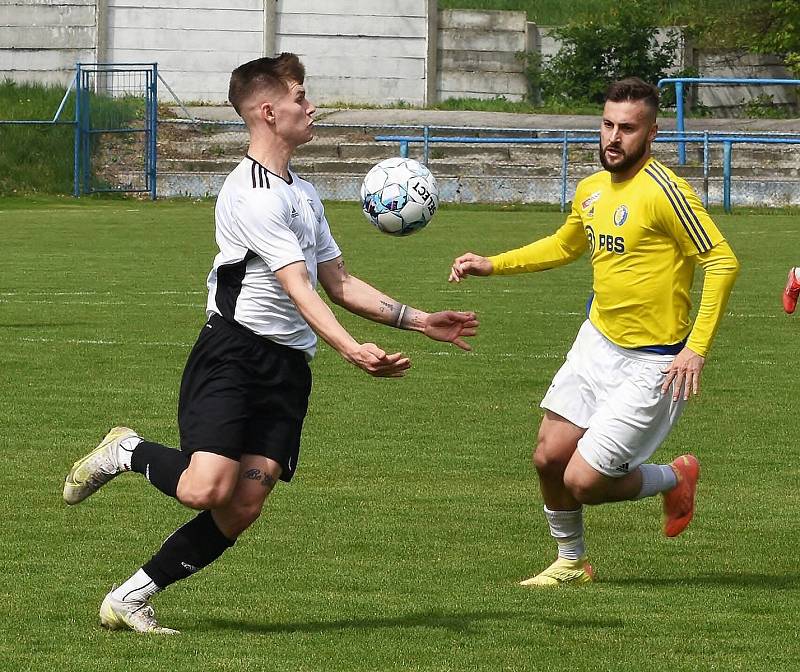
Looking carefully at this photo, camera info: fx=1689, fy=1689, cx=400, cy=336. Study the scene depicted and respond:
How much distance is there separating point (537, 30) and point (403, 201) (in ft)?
112

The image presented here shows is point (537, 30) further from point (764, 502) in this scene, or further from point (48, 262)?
point (764, 502)

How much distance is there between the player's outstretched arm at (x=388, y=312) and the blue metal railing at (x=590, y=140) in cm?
2431

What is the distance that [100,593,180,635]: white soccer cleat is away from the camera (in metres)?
5.48

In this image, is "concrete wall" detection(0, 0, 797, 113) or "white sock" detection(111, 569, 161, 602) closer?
"white sock" detection(111, 569, 161, 602)

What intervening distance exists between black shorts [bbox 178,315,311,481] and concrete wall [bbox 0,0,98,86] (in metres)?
35.3

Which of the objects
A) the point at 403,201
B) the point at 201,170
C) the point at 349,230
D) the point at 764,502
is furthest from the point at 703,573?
the point at 201,170

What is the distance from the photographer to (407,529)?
728cm

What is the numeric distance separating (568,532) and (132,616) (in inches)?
72.5

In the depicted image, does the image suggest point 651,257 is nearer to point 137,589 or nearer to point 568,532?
point 568,532

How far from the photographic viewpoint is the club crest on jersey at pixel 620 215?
20.5ft

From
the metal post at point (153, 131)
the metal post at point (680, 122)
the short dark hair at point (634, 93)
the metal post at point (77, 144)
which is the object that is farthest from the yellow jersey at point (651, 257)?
the metal post at point (153, 131)

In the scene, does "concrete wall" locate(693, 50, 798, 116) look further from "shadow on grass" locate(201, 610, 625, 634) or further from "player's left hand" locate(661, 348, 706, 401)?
"shadow on grass" locate(201, 610, 625, 634)

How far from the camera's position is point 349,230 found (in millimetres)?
25391

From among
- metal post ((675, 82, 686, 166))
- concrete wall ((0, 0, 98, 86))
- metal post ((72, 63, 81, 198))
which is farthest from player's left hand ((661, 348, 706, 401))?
concrete wall ((0, 0, 98, 86))
